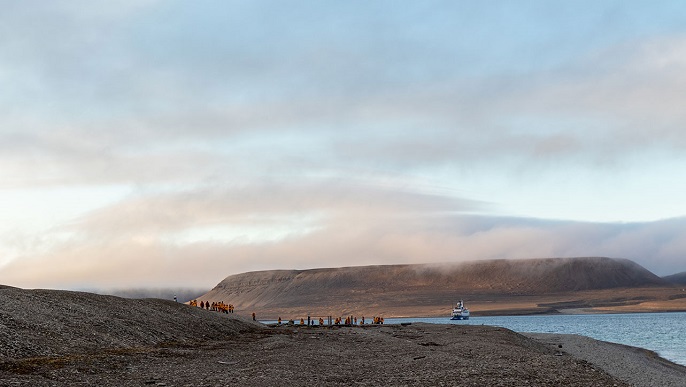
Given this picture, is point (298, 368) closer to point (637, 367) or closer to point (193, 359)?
point (193, 359)

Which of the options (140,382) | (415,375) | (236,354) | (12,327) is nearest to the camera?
(140,382)

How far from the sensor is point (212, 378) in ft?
78.4

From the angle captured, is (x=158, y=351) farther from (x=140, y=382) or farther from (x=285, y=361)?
(x=140, y=382)

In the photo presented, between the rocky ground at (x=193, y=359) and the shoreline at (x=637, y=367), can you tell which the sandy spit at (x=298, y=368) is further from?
the shoreline at (x=637, y=367)

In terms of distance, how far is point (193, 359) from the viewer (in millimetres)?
30641

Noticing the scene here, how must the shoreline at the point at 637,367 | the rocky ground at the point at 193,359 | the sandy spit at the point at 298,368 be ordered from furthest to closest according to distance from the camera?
the shoreline at the point at 637,367
the rocky ground at the point at 193,359
the sandy spit at the point at 298,368

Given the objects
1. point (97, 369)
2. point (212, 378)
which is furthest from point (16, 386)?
point (212, 378)

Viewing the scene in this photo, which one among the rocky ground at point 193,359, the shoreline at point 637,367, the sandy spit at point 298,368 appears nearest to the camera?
the sandy spit at point 298,368

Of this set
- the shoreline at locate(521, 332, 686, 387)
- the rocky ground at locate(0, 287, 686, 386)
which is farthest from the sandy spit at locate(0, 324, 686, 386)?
the shoreline at locate(521, 332, 686, 387)

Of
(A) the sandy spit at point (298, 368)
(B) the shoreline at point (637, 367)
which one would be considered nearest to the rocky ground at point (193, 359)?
(A) the sandy spit at point (298, 368)

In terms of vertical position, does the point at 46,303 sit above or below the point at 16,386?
above

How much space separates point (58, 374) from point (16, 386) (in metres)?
2.96

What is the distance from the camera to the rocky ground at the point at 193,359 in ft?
78.7

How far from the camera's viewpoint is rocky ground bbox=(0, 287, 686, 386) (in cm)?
2398
